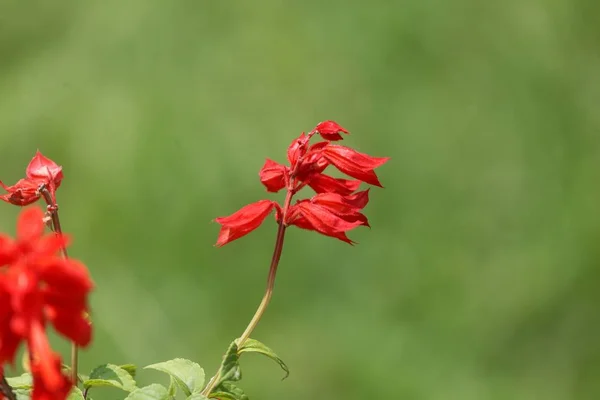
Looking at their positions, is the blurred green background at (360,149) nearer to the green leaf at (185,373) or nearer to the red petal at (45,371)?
the green leaf at (185,373)

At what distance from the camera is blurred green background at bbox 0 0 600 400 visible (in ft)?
8.10

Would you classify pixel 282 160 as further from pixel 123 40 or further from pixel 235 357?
pixel 235 357

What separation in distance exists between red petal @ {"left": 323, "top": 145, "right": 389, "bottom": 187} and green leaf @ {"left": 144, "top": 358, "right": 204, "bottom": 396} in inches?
9.0

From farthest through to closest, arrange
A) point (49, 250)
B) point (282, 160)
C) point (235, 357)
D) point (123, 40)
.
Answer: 1. point (123, 40)
2. point (282, 160)
3. point (235, 357)
4. point (49, 250)

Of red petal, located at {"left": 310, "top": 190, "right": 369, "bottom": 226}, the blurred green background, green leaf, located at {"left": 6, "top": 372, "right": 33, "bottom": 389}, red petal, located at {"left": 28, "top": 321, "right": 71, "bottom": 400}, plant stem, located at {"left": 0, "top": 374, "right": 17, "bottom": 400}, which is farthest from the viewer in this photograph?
the blurred green background

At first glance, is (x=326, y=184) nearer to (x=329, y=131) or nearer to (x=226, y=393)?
(x=329, y=131)

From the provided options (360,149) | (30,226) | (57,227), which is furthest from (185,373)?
(360,149)

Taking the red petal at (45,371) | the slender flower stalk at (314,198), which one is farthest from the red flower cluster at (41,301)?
the slender flower stalk at (314,198)

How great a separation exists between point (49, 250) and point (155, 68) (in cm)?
228

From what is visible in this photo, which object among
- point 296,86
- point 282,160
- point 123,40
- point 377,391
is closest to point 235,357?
point 377,391

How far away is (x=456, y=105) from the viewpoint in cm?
281

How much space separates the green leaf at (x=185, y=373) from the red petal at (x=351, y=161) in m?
0.23

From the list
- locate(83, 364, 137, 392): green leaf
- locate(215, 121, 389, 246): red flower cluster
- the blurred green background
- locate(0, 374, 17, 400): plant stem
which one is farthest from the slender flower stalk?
the blurred green background

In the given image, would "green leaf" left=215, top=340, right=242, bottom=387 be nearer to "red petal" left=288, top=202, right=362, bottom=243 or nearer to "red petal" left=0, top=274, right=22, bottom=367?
"red petal" left=288, top=202, right=362, bottom=243
